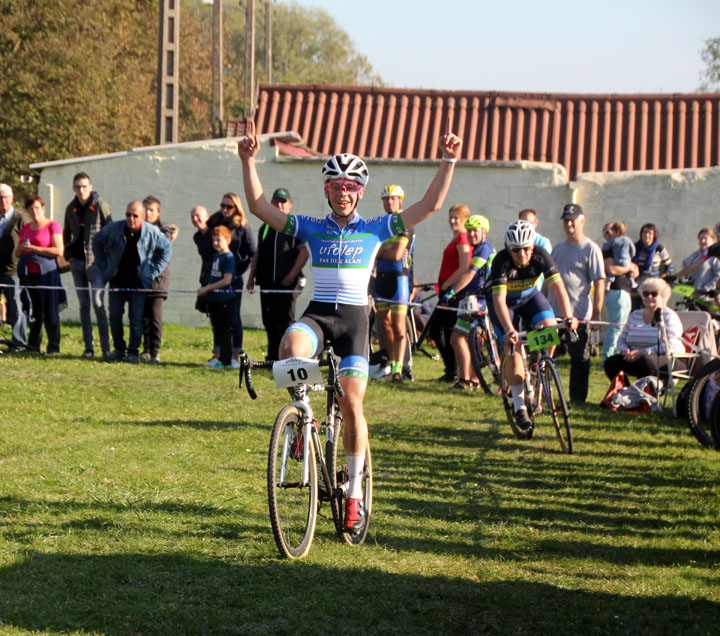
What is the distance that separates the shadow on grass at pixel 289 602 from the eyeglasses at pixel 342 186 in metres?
2.17

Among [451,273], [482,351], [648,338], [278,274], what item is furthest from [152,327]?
[648,338]

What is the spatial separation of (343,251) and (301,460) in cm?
127

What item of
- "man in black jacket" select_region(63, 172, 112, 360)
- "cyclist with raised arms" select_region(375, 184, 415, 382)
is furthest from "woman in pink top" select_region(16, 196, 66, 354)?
"cyclist with raised arms" select_region(375, 184, 415, 382)

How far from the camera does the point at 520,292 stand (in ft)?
31.5

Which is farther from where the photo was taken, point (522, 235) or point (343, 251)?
point (522, 235)

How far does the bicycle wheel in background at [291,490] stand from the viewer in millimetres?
5418

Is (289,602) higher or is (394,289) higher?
(394,289)

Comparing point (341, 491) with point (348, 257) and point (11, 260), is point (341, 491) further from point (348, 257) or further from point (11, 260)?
point (11, 260)

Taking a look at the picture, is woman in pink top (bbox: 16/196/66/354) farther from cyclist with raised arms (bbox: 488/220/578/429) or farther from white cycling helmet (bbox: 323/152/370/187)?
white cycling helmet (bbox: 323/152/370/187)

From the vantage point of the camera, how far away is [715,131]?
2298cm

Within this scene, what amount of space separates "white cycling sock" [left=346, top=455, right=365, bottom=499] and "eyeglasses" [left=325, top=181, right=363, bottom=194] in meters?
1.57

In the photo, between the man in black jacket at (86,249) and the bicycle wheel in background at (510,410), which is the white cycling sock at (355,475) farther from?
the man in black jacket at (86,249)

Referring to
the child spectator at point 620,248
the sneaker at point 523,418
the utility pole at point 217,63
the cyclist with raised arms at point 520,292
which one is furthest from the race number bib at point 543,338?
the utility pole at point 217,63

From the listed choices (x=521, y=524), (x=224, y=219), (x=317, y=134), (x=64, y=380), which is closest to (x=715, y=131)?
(x=317, y=134)
